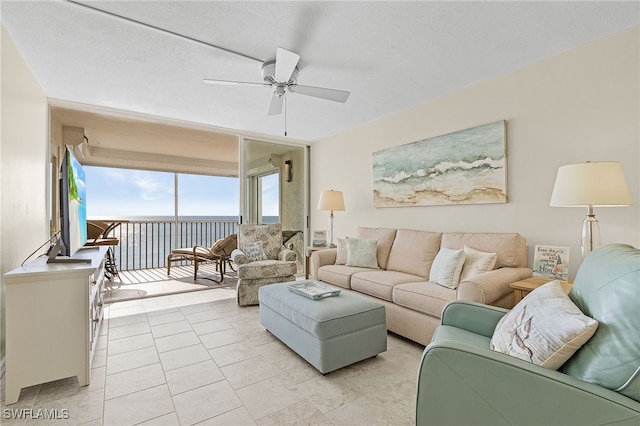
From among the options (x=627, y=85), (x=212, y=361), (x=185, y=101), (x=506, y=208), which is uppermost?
(x=185, y=101)

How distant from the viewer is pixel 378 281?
2951mm

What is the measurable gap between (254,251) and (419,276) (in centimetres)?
219

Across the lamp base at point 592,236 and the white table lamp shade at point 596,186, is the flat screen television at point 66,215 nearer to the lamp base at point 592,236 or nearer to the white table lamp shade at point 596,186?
→ the white table lamp shade at point 596,186

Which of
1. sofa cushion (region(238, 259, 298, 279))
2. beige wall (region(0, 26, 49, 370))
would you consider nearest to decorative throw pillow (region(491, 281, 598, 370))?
sofa cushion (region(238, 259, 298, 279))

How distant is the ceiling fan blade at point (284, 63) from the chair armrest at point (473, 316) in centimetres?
196

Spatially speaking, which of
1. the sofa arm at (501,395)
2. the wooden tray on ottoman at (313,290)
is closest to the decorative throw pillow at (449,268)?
the wooden tray on ottoman at (313,290)

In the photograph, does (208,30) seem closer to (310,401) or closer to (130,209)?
(310,401)

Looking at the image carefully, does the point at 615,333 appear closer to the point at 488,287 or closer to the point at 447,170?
the point at 488,287

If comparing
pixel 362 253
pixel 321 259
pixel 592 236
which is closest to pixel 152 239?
pixel 321 259

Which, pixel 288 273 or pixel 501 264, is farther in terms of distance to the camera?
pixel 288 273

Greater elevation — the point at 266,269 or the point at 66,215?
the point at 66,215

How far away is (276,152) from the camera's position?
545 centimetres

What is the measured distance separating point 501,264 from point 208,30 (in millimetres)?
2979

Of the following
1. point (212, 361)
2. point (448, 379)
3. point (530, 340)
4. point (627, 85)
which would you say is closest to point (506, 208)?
point (627, 85)
